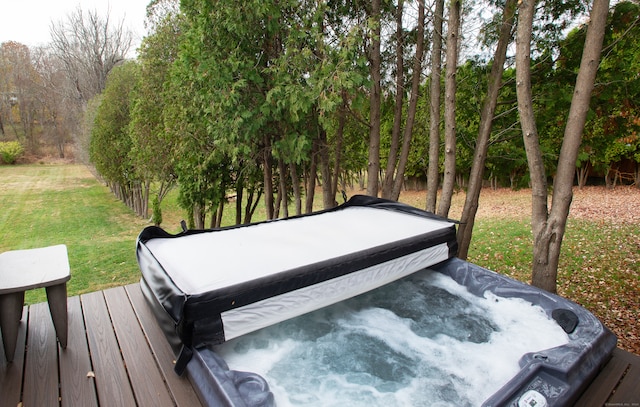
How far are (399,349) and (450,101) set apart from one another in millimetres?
2140

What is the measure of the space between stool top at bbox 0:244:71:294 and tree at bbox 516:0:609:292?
2.89 meters

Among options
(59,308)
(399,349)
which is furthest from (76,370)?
(399,349)

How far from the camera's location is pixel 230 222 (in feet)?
26.9

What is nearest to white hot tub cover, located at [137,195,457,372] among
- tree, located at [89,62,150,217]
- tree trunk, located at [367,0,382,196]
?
tree trunk, located at [367,0,382,196]

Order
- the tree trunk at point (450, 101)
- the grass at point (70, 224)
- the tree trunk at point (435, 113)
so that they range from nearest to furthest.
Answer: the tree trunk at point (450, 101)
the tree trunk at point (435, 113)
the grass at point (70, 224)

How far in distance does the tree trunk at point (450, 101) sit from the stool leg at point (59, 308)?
2.89 metres

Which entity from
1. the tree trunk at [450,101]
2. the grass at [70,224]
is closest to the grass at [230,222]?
the grass at [70,224]

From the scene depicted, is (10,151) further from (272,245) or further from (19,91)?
(272,245)

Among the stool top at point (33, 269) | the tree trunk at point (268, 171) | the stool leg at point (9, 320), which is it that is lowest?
the stool leg at point (9, 320)

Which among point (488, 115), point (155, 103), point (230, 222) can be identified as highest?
point (155, 103)

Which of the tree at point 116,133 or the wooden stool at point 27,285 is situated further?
the tree at point 116,133

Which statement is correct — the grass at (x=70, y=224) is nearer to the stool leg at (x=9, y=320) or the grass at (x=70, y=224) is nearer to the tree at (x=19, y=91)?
the tree at (x=19, y=91)

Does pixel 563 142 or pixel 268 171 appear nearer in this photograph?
pixel 563 142

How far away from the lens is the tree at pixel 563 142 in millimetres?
2123
